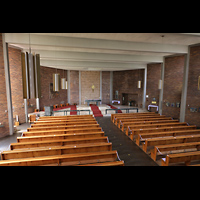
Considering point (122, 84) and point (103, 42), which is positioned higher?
point (103, 42)

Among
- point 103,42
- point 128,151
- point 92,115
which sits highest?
point 103,42

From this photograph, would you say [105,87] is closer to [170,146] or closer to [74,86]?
[74,86]

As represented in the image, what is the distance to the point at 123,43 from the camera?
8125 mm

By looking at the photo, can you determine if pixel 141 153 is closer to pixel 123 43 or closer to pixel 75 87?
pixel 123 43

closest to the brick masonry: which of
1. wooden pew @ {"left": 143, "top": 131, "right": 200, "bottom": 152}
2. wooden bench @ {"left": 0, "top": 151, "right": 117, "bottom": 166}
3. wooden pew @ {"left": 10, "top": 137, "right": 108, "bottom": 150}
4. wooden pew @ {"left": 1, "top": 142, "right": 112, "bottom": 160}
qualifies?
wooden pew @ {"left": 10, "top": 137, "right": 108, "bottom": 150}

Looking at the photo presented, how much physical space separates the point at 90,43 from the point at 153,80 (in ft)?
31.5

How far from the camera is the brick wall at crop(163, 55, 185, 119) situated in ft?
35.5

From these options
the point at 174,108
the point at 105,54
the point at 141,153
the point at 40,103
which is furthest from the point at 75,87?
the point at 141,153

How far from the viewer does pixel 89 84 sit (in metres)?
19.6

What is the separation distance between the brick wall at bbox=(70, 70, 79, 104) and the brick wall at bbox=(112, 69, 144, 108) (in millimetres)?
5868

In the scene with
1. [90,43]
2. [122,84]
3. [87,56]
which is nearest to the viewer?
[90,43]

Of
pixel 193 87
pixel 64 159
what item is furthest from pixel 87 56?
pixel 64 159

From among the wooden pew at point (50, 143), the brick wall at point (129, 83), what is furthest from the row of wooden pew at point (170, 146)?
the brick wall at point (129, 83)
